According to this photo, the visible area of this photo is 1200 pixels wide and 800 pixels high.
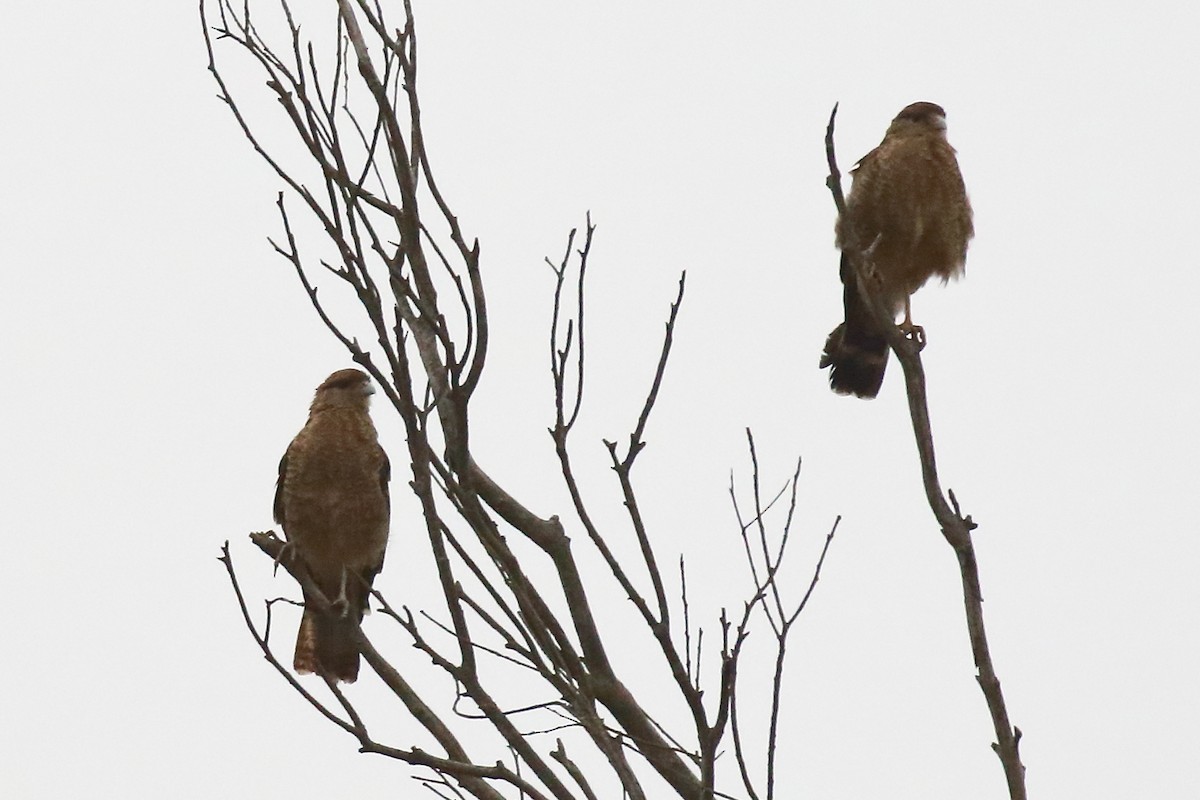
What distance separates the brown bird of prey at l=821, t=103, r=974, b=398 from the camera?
18.2 feet

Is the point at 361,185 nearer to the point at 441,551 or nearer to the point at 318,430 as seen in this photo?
the point at 441,551

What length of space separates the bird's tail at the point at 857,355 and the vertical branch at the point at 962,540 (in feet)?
8.72

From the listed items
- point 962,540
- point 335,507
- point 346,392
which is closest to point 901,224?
point 346,392

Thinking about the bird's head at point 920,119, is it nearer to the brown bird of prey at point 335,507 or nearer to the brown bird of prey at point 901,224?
the brown bird of prey at point 901,224

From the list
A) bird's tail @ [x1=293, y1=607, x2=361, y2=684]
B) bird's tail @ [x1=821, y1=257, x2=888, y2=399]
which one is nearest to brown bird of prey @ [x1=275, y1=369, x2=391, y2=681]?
bird's tail @ [x1=293, y1=607, x2=361, y2=684]

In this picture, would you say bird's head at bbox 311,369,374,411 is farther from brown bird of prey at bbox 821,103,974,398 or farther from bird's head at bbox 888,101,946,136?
bird's head at bbox 888,101,946,136

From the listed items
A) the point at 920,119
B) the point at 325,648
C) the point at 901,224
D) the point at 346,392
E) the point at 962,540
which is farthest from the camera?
the point at 346,392

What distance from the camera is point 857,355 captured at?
5.80 metres

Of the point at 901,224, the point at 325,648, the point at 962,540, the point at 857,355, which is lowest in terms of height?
the point at 962,540

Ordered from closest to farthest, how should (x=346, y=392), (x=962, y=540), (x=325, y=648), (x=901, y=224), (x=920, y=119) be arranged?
1. (x=962, y=540)
2. (x=901, y=224)
3. (x=920, y=119)
4. (x=325, y=648)
5. (x=346, y=392)

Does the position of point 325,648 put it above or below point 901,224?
below

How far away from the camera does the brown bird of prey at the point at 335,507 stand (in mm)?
5840

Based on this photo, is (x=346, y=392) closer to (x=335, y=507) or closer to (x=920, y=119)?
(x=335, y=507)

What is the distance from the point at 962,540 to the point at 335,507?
11.6ft
